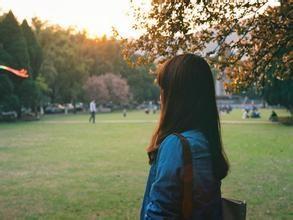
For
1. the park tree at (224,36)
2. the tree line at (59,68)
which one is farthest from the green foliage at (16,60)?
the park tree at (224,36)

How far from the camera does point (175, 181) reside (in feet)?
7.23

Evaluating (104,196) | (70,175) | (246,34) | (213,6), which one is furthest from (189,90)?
(70,175)

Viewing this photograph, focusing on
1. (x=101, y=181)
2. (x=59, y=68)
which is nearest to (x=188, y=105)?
(x=101, y=181)

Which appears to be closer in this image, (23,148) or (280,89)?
(23,148)

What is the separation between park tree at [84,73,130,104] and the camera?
235ft

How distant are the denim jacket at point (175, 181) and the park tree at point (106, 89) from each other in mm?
69548

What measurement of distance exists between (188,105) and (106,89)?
234ft

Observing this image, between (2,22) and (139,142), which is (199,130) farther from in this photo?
(2,22)

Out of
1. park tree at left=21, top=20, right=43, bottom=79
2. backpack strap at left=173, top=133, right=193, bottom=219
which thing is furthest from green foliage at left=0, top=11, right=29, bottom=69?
backpack strap at left=173, top=133, right=193, bottom=219

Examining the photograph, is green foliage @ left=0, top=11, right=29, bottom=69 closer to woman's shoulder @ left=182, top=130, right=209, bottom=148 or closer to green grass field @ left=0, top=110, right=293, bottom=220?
green grass field @ left=0, top=110, right=293, bottom=220

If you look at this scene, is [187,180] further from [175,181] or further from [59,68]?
[59,68]

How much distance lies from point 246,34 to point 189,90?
5.85m

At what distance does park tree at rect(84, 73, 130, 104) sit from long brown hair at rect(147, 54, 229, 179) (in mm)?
69364

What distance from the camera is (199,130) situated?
246 centimetres
